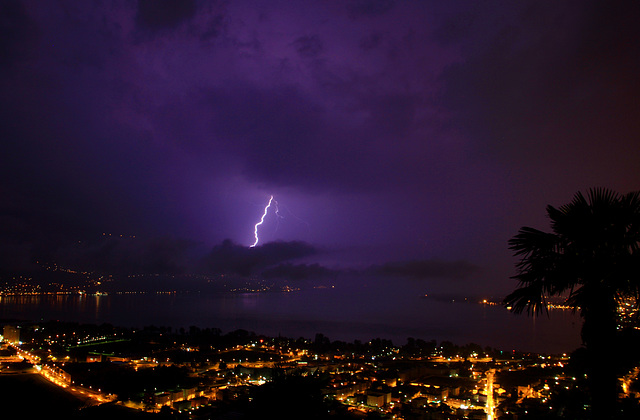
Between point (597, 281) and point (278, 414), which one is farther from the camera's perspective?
point (278, 414)

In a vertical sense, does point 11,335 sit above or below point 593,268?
below

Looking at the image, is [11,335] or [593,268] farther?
[11,335]

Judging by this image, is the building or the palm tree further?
the building

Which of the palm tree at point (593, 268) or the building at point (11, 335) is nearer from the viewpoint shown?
the palm tree at point (593, 268)

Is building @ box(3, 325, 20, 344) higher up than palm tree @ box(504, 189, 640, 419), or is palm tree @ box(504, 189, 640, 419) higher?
palm tree @ box(504, 189, 640, 419)

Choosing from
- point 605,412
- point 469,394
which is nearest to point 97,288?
point 469,394

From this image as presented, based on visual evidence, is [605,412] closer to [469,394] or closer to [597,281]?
[597,281]

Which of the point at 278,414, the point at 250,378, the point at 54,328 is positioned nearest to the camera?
the point at 278,414

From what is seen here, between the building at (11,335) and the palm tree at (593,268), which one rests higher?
the palm tree at (593,268)
